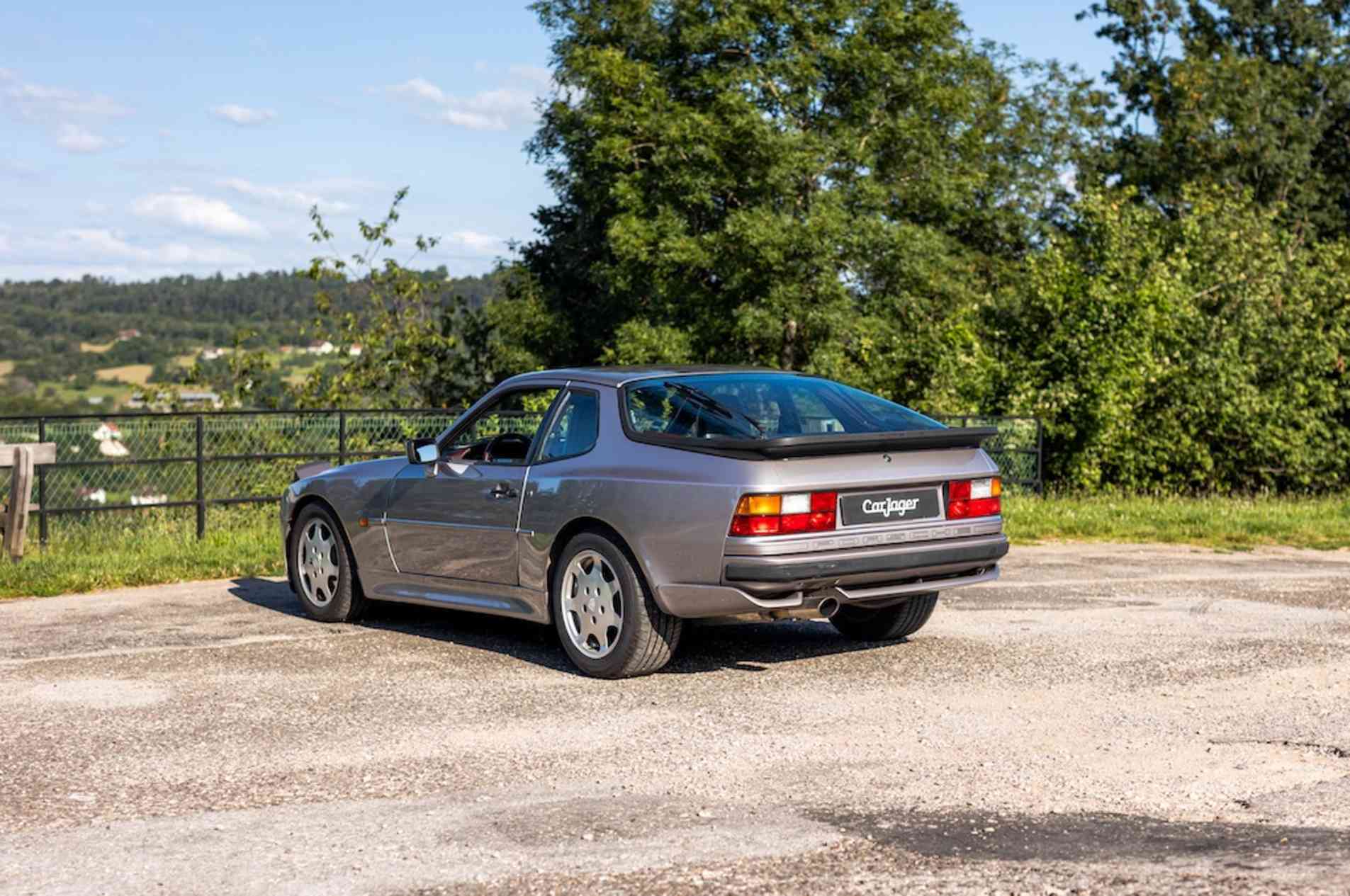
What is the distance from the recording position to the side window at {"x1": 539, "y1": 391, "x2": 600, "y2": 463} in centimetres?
847

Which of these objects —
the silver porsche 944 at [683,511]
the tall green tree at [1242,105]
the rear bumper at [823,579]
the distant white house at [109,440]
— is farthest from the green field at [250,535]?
the tall green tree at [1242,105]

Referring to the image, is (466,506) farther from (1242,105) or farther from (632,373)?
(1242,105)

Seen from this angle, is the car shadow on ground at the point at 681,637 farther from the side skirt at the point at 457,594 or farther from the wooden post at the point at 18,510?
the wooden post at the point at 18,510

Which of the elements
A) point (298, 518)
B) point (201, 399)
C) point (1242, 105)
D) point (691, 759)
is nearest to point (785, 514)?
point (691, 759)

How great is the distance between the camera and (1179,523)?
17.6 metres

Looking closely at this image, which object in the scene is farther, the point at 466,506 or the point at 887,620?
the point at 887,620

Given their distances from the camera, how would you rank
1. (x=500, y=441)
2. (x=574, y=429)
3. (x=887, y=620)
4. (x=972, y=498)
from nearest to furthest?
(x=972, y=498)
(x=574, y=429)
(x=500, y=441)
(x=887, y=620)

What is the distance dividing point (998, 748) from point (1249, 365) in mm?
22385

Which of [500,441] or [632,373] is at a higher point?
[632,373]

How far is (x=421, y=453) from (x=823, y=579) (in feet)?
9.47

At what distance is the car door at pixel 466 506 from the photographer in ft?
28.8

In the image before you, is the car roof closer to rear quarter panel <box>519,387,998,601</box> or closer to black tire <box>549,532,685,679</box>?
rear quarter panel <box>519,387,998,601</box>

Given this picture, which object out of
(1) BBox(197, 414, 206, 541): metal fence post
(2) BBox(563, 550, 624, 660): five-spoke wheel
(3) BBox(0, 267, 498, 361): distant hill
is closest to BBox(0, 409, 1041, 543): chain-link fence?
(1) BBox(197, 414, 206, 541): metal fence post

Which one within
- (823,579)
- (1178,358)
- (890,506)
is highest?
(1178,358)
